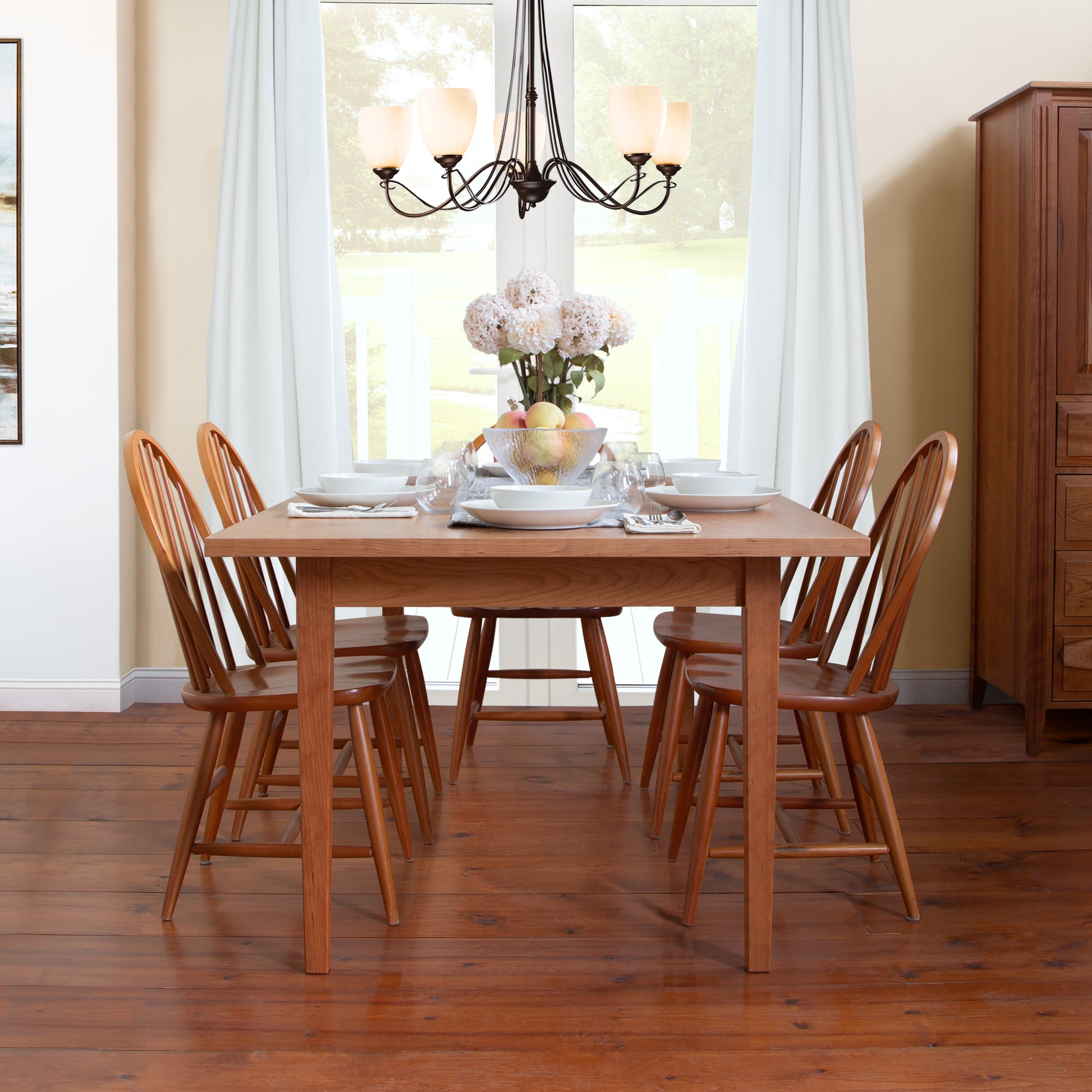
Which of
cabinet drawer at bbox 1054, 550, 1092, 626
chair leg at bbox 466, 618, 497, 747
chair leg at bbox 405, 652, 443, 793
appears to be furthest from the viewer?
cabinet drawer at bbox 1054, 550, 1092, 626

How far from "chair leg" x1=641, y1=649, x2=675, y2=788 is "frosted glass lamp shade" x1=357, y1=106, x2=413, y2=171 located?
1.32 metres

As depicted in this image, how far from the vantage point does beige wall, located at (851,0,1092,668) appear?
11.7ft

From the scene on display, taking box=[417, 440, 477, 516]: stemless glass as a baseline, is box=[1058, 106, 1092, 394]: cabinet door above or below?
above

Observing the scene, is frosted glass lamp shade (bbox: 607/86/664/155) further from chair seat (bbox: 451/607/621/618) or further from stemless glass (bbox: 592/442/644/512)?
chair seat (bbox: 451/607/621/618)

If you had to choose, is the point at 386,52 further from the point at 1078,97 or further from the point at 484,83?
the point at 1078,97

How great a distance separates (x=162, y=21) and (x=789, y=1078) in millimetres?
3532

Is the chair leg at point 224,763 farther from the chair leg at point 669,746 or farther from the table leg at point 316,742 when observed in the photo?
the chair leg at point 669,746

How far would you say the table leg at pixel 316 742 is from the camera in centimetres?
187

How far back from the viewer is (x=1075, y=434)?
3.15 m

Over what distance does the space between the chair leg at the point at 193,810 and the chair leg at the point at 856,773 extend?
1212mm

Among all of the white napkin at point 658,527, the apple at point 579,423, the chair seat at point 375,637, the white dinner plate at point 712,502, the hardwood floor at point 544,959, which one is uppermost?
the apple at point 579,423

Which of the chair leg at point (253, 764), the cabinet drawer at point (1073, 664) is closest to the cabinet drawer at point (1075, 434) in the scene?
the cabinet drawer at point (1073, 664)

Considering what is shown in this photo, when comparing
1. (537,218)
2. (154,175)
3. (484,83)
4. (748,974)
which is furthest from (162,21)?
(748,974)

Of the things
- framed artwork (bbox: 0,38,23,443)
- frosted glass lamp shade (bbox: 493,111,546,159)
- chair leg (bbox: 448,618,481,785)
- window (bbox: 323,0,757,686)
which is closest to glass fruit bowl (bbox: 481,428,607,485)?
frosted glass lamp shade (bbox: 493,111,546,159)
